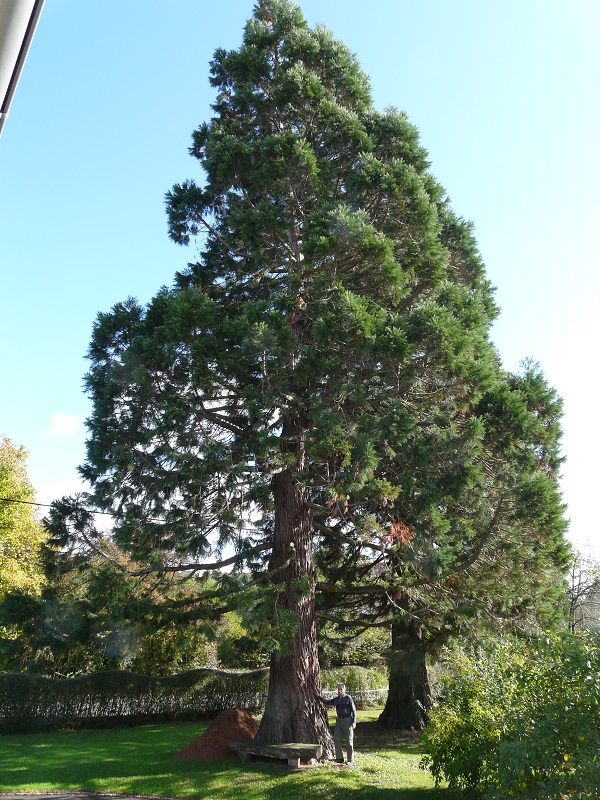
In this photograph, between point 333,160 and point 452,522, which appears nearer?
point 452,522

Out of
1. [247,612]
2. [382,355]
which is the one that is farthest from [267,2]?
[247,612]

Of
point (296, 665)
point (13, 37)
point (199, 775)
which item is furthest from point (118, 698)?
point (13, 37)

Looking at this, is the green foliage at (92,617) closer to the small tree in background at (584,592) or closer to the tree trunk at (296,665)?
the tree trunk at (296,665)

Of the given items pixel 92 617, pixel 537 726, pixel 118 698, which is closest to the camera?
pixel 537 726

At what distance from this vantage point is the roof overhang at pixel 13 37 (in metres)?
1.30

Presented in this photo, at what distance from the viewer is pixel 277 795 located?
8.56 m

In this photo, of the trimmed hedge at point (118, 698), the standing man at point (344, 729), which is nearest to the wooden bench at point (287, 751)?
the standing man at point (344, 729)

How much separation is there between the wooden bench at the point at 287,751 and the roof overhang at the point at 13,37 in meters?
10.6

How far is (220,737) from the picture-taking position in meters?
11.4

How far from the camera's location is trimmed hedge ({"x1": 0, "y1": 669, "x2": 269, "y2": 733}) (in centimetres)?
1628

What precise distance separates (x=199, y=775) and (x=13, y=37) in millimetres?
10932

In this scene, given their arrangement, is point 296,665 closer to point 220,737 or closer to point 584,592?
point 220,737

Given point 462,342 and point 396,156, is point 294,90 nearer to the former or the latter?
point 396,156

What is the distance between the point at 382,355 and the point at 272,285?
147 inches
